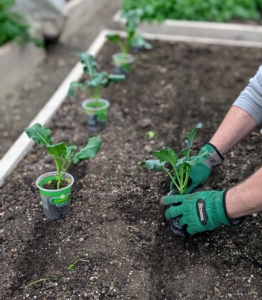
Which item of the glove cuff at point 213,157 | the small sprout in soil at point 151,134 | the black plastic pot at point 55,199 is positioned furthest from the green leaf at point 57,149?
the small sprout in soil at point 151,134

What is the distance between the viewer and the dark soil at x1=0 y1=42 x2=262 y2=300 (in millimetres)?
2123

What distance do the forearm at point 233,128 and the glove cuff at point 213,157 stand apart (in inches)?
0.9

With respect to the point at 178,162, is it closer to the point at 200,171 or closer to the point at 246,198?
the point at 200,171

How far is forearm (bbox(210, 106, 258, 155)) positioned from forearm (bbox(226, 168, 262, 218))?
505 millimetres

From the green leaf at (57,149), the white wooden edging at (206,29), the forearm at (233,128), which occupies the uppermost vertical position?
the green leaf at (57,149)

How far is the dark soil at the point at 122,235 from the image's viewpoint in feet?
6.97

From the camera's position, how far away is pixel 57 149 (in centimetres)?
229

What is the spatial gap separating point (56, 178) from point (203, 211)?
0.84 m

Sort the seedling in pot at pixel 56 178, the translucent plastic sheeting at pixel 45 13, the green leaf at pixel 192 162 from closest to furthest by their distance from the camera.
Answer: the green leaf at pixel 192 162, the seedling in pot at pixel 56 178, the translucent plastic sheeting at pixel 45 13

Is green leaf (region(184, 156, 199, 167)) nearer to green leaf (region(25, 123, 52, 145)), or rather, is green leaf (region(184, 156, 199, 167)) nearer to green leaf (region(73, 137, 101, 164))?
green leaf (region(73, 137, 101, 164))

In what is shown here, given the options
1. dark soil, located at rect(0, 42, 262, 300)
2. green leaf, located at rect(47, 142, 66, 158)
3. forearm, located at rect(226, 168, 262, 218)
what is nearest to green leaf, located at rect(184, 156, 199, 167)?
forearm, located at rect(226, 168, 262, 218)

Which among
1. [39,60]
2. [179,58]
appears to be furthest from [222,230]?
[39,60]

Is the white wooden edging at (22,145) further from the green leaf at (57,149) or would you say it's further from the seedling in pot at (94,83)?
the green leaf at (57,149)

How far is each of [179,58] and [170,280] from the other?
10.1 ft
